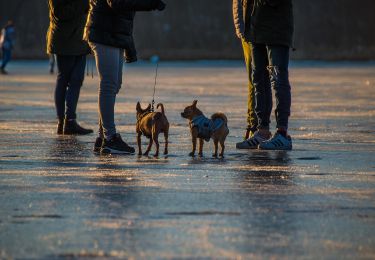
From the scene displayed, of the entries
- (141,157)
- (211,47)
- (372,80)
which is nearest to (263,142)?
(141,157)

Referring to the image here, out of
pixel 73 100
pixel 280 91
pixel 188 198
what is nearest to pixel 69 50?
pixel 73 100

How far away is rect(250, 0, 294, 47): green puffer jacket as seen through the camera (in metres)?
12.2

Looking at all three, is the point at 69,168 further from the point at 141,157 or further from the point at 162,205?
the point at 162,205

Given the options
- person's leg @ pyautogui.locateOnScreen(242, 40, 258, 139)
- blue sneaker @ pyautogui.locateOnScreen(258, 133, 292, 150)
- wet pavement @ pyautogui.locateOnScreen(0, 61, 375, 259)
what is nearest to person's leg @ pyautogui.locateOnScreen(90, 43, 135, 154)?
wet pavement @ pyautogui.locateOnScreen(0, 61, 375, 259)

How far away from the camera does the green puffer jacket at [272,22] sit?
40.0ft

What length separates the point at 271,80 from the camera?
40.7ft

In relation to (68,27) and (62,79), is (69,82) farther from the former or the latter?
(68,27)

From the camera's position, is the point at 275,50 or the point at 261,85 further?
the point at 261,85

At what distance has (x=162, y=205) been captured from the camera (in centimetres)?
834

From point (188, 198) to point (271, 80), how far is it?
12.9 ft

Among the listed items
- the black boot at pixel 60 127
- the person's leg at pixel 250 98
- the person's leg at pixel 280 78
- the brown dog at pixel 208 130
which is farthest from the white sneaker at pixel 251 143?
the black boot at pixel 60 127

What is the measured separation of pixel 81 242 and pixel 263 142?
563 cm

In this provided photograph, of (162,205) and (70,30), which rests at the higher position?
(70,30)

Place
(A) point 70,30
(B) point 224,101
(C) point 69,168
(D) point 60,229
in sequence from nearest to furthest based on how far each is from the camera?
1. (D) point 60,229
2. (C) point 69,168
3. (A) point 70,30
4. (B) point 224,101
